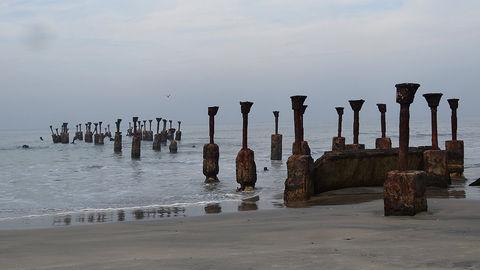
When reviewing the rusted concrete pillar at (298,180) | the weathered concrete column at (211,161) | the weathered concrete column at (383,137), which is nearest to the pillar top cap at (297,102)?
the rusted concrete pillar at (298,180)

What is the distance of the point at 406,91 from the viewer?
30.2 ft

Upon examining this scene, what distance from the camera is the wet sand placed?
204 inches

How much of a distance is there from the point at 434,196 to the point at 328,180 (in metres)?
2.45

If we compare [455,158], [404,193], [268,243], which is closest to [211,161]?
[455,158]

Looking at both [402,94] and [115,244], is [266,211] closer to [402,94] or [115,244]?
[402,94]

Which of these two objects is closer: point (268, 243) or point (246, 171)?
point (268, 243)

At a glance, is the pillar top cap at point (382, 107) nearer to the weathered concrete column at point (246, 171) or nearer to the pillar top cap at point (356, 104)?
the pillar top cap at point (356, 104)

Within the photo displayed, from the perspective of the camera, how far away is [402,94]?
9211 millimetres

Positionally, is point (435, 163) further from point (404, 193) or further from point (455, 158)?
point (404, 193)

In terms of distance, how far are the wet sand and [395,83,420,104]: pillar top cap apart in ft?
5.97

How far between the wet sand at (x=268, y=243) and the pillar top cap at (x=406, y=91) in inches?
71.6

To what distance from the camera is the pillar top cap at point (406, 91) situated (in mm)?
9156

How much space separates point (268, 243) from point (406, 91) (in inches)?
161

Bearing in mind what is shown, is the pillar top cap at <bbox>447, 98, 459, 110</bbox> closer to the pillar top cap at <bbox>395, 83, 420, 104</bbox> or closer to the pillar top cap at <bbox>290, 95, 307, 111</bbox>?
the pillar top cap at <bbox>290, 95, 307, 111</bbox>
